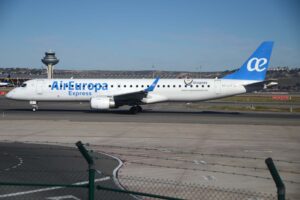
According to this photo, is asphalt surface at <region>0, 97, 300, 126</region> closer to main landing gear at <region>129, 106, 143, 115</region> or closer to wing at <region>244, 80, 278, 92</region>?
main landing gear at <region>129, 106, 143, 115</region>

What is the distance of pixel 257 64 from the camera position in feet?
117

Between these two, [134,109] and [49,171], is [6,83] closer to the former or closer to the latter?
[134,109]

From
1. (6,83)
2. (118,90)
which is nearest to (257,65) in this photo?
(118,90)

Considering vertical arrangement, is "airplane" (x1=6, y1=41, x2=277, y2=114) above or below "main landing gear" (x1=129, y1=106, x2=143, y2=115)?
above

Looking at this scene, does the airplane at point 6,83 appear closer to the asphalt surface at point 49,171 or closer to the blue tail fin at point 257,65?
the blue tail fin at point 257,65

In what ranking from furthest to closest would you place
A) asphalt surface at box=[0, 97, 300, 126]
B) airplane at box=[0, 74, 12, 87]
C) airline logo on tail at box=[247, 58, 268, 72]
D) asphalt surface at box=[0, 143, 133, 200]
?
airplane at box=[0, 74, 12, 87]
airline logo on tail at box=[247, 58, 268, 72]
asphalt surface at box=[0, 97, 300, 126]
asphalt surface at box=[0, 143, 133, 200]

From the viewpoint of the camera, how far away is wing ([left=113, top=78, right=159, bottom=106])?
3441cm

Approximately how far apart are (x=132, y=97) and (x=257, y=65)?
11030mm

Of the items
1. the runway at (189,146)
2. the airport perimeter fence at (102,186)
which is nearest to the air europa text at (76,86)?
the runway at (189,146)

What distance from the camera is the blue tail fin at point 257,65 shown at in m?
35.8

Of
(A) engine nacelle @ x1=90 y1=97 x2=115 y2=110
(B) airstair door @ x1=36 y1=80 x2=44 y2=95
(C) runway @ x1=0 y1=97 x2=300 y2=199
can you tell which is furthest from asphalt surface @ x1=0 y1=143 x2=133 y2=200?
(B) airstair door @ x1=36 y1=80 x2=44 y2=95

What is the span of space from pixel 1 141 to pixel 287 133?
47.3 feet

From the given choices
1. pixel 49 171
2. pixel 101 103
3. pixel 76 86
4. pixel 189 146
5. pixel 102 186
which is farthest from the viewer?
pixel 76 86

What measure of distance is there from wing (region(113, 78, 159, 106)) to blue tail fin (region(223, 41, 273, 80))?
791cm
